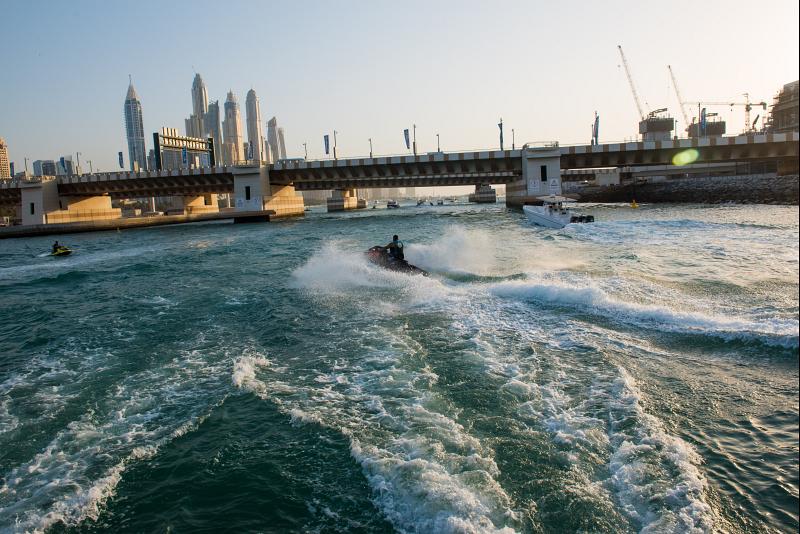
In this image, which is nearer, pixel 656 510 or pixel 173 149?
pixel 656 510

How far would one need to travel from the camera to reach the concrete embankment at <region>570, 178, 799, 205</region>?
60247 mm

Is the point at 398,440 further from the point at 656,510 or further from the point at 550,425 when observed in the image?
the point at 656,510

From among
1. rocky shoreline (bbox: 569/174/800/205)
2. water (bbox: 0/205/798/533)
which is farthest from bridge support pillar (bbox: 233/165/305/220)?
rocky shoreline (bbox: 569/174/800/205)

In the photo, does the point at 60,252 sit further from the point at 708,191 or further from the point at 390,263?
the point at 708,191

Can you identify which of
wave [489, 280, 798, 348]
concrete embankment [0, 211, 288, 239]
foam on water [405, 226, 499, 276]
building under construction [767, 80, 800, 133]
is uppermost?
building under construction [767, 80, 800, 133]

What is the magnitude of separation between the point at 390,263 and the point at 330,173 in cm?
6835

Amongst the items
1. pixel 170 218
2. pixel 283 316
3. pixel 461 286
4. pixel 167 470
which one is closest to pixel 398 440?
pixel 167 470

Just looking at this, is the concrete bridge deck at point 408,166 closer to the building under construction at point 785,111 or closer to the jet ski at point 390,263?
the jet ski at point 390,263

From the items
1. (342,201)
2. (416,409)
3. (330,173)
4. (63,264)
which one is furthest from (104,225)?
(342,201)

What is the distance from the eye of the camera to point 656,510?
5.97 m

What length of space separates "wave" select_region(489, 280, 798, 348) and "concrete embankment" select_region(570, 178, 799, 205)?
35766 mm

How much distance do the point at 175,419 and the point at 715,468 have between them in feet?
27.6

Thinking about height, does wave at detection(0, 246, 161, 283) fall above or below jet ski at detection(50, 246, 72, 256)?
below

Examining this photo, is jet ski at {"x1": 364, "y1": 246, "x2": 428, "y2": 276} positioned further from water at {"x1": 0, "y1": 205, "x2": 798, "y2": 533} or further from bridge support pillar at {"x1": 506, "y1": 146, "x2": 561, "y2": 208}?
bridge support pillar at {"x1": 506, "y1": 146, "x2": 561, "y2": 208}
